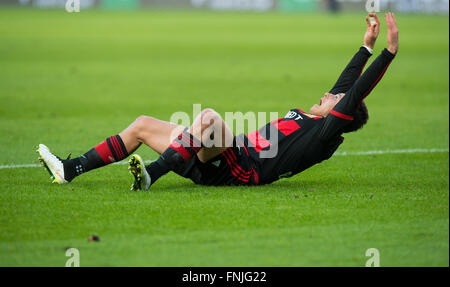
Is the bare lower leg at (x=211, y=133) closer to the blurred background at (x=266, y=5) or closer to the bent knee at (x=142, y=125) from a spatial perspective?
the bent knee at (x=142, y=125)

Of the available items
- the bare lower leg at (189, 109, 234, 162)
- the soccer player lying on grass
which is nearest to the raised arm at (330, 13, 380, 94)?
the soccer player lying on grass

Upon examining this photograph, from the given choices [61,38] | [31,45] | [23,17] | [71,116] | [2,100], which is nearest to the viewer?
[71,116]

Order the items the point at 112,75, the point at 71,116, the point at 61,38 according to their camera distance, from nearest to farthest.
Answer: the point at 71,116 < the point at 112,75 < the point at 61,38

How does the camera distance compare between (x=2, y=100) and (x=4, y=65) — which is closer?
(x=2, y=100)

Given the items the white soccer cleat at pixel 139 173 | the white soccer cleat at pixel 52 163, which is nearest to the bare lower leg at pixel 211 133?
the white soccer cleat at pixel 139 173

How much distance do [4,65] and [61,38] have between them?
8873 millimetres

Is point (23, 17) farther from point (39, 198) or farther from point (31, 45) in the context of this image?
point (39, 198)

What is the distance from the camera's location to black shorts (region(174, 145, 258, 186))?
698 centimetres

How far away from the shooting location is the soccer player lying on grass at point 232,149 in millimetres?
6773

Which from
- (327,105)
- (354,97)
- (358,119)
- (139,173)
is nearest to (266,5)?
(327,105)

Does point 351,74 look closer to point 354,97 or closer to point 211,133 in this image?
point 354,97

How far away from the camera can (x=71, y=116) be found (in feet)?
41.6

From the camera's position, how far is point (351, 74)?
767cm
